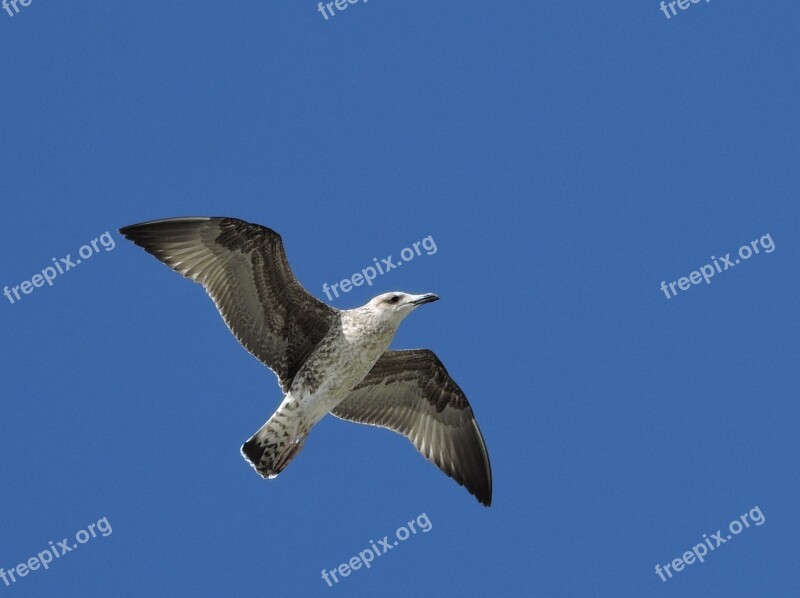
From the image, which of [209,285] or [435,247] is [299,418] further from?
[435,247]

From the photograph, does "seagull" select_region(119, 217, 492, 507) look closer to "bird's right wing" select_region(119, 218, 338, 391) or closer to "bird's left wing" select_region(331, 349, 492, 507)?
"bird's right wing" select_region(119, 218, 338, 391)

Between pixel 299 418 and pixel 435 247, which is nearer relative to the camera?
pixel 299 418

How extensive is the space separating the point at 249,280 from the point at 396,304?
165 centimetres

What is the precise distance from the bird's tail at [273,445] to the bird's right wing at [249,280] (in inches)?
20.5

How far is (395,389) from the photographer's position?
1586 cm

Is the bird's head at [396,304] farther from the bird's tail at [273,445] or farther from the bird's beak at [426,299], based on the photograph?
the bird's tail at [273,445]

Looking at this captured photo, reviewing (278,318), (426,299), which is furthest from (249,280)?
(426,299)

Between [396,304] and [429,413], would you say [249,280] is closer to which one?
[396,304]

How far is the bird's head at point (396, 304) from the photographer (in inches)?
560

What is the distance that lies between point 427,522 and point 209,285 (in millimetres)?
4404

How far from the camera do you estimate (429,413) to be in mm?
16047

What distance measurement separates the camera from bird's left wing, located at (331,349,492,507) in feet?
51.7

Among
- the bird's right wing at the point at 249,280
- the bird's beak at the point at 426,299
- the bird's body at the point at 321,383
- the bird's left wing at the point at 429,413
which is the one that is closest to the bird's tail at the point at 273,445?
the bird's body at the point at 321,383

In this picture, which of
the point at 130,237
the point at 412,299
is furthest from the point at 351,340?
the point at 130,237
